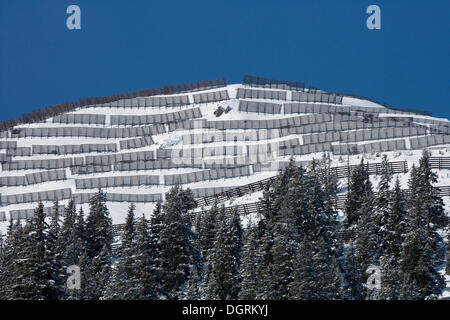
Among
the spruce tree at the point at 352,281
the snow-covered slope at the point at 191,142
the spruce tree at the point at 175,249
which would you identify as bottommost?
the spruce tree at the point at 352,281

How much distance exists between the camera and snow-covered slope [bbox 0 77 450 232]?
411ft

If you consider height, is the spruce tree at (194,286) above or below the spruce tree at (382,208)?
below

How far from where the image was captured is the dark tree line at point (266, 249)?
80062 mm

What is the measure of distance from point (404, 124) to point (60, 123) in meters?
44.6

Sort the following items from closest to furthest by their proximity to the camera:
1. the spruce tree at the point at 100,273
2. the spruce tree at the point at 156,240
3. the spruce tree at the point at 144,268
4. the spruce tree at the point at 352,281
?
the spruce tree at the point at 352,281
the spruce tree at the point at 144,268
the spruce tree at the point at 100,273
the spruce tree at the point at 156,240

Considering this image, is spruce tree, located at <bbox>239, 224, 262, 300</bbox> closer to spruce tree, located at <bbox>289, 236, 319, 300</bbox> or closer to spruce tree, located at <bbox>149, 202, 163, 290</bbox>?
spruce tree, located at <bbox>289, 236, 319, 300</bbox>

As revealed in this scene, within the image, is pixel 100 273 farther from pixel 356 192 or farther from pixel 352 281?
pixel 356 192

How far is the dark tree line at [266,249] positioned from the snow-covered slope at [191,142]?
14338 millimetres

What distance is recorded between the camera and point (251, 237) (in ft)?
290

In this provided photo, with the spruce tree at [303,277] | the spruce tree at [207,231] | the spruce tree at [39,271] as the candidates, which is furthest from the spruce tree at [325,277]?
the spruce tree at [39,271]

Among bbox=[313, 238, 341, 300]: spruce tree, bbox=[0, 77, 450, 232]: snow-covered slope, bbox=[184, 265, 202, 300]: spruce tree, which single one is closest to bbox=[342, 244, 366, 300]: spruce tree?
bbox=[313, 238, 341, 300]: spruce tree

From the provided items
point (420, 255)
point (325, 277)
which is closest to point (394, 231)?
point (420, 255)

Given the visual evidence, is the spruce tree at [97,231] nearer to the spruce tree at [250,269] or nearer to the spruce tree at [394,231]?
the spruce tree at [250,269]
